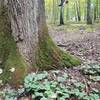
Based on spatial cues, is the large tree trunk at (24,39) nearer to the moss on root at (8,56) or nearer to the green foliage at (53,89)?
the moss on root at (8,56)

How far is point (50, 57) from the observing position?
479 centimetres

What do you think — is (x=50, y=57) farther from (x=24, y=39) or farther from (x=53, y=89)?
(x=53, y=89)

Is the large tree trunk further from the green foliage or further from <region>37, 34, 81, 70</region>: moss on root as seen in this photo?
the green foliage

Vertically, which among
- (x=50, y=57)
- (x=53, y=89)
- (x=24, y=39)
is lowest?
(x=53, y=89)

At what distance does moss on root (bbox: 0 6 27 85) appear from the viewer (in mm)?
4359

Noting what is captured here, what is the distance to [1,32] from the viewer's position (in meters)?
4.72

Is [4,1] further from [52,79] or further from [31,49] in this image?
[52,79]

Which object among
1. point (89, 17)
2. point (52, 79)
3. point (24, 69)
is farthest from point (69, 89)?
point (89, 17)

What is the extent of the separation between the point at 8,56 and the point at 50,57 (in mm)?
815

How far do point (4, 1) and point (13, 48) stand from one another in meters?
0.91

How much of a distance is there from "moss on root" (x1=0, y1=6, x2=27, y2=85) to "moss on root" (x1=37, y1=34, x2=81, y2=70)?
0.40m

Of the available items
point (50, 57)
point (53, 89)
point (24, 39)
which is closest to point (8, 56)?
point (24, 39)

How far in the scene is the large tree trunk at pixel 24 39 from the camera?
4523 mm

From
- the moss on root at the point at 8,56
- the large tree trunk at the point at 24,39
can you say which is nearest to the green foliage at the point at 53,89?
the moss on root at the point at 8,56
